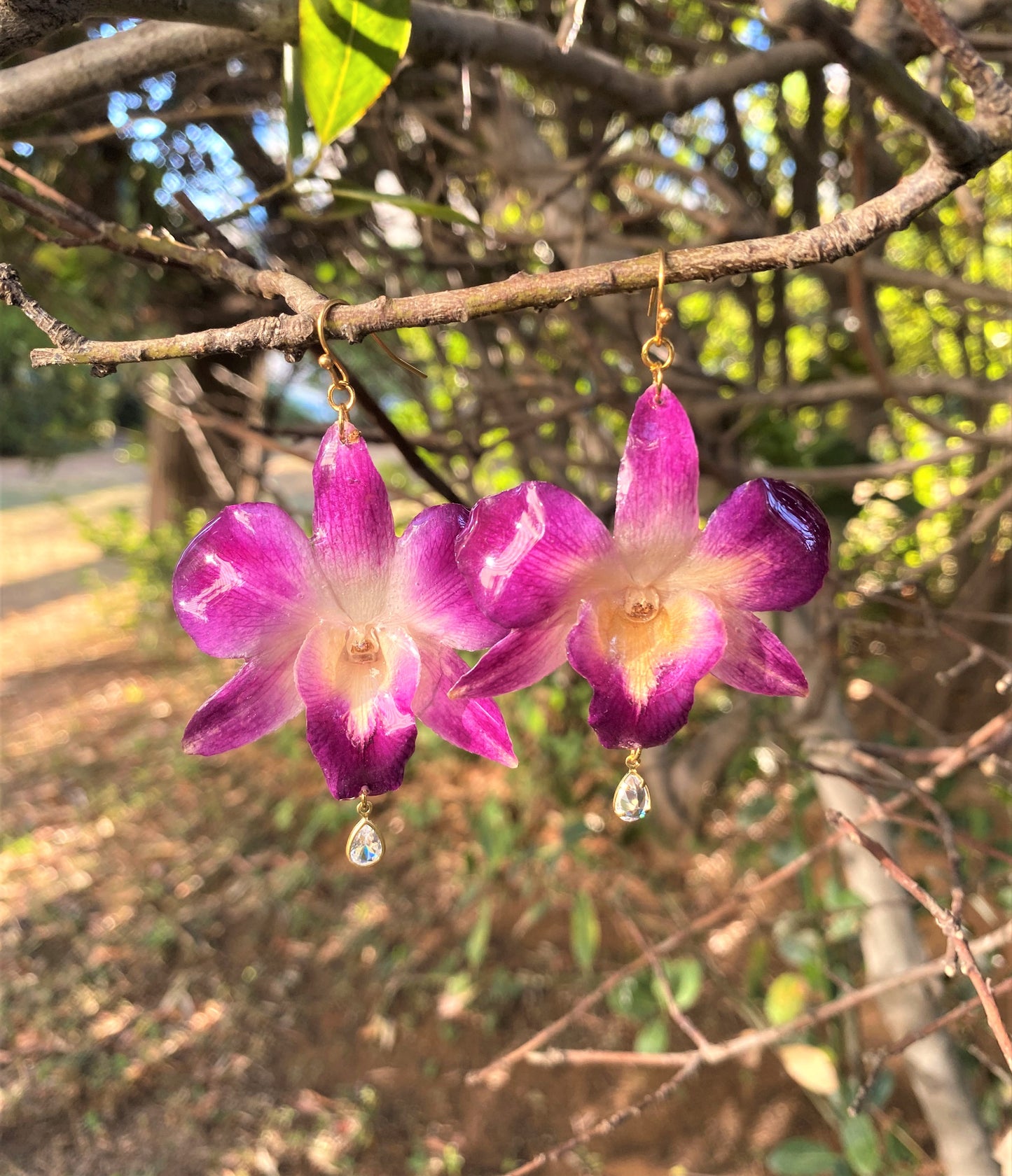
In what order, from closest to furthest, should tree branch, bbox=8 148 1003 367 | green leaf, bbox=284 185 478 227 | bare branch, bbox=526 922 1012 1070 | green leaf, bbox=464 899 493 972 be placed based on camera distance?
tree branch, bbox=8 148 1003 367
green leaf, bbox=284 185 478 227
bare branch, bbox=526 922 1012 1070
green leaf, bbox=464 899 493 972

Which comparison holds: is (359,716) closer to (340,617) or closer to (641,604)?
(340,617)

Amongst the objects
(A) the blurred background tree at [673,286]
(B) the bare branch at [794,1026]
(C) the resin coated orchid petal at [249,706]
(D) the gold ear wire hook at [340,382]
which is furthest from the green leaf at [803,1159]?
(D) the gold ear wire hook at [340,382]

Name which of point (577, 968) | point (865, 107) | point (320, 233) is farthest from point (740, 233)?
point (577, 968)

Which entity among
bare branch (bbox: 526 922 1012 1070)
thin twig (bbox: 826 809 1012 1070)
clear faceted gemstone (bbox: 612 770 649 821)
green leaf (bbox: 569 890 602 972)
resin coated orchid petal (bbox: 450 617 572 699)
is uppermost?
resin coated orchid petal (bbox: 450 617 572 699)

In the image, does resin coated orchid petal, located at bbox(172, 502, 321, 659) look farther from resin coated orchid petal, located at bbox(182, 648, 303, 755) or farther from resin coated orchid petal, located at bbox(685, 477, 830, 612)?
resin coated orchid petal, located at bbox(685, 477, 830, 612)

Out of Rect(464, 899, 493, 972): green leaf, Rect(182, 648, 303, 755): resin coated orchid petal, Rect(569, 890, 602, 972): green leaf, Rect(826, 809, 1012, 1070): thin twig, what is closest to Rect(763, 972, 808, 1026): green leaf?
Rect(569, 890, 602, 972): green leaf

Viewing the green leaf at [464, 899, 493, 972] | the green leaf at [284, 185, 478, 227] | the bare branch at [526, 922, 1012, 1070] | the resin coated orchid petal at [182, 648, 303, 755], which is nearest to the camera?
the resin coated orchid petal at [182, 648, 303, 755]

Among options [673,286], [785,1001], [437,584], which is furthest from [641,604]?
[785,1001]
